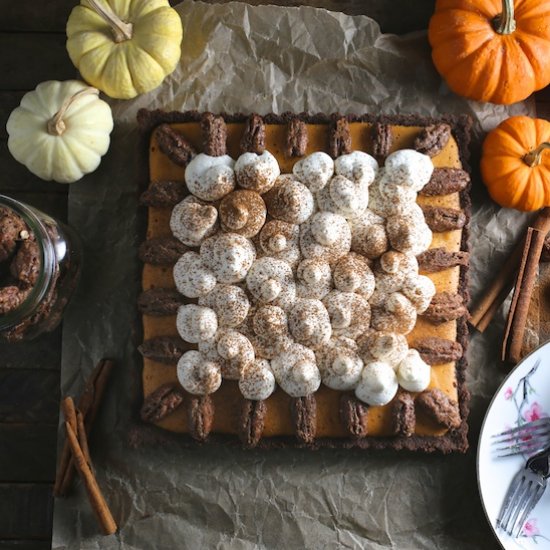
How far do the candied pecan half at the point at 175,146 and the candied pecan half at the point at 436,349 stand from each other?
1.14 metres

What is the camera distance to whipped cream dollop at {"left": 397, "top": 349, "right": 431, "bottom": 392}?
2652mm

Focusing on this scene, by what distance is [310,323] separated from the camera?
266 centimetres

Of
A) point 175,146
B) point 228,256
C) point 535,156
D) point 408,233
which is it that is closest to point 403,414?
point 408,233

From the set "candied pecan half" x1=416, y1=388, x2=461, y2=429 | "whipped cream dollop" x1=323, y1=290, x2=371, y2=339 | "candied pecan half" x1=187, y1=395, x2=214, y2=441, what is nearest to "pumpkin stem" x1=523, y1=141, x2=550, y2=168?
"whipped cream dollop" x1=323, y1=290, x2=371, y2=339

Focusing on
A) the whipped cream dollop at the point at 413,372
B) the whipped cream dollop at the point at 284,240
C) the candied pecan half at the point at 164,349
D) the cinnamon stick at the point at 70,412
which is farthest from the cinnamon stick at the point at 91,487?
the whipped cream dollop at the point at 413,372

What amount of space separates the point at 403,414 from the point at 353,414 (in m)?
0.19

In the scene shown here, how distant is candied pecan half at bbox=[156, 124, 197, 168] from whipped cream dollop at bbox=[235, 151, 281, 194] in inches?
7.8

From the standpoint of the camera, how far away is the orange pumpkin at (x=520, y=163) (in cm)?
281

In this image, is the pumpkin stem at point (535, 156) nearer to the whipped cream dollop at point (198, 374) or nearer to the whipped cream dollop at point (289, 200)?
the whipped cream dollop at point (289, 200)

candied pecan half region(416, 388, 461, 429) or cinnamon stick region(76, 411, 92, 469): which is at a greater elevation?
candied pecan half region(416, 388, 461, 429)

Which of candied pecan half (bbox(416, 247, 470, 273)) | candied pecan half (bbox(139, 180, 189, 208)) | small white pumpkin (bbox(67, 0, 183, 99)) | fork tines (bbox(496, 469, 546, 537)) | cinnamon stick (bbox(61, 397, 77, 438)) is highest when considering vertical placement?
small white pumpkin (bbox(67, 0, 183, 99))

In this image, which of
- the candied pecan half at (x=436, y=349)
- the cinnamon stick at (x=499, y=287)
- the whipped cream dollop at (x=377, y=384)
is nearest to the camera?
the whipped cream dollop at (x=377, y=384)

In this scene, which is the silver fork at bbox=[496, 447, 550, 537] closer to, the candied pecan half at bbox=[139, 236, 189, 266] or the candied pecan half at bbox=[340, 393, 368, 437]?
the candied pecan half at bbox=[340, 393, 368, 437]

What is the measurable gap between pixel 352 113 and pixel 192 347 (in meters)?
1.20
